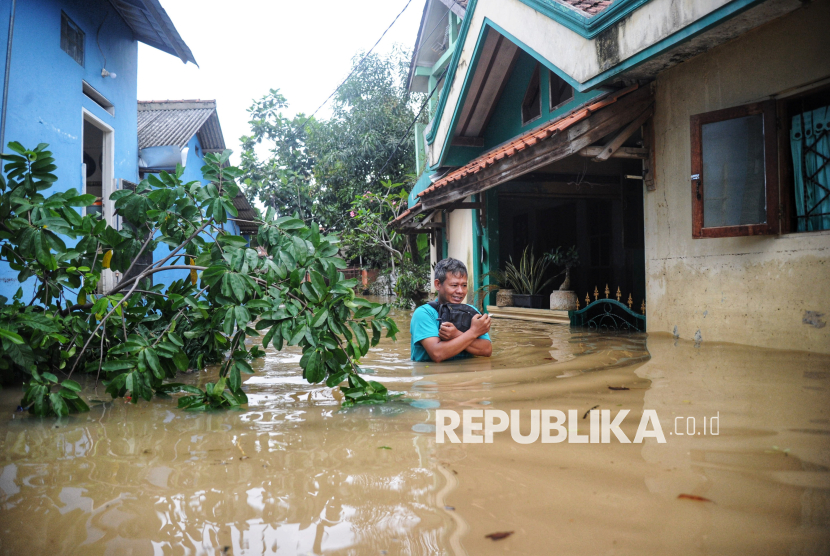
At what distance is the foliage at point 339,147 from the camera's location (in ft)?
68.7

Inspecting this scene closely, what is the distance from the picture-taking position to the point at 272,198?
23.2 m

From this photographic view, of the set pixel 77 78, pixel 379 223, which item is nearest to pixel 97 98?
pixel 77 78

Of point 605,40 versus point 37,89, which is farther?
point 37,89

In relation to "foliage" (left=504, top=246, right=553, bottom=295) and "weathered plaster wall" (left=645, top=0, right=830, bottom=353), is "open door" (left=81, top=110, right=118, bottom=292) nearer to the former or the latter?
"foliage" (left=504, top=246, right=553, bottom=295)

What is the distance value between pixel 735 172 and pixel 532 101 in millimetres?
5165

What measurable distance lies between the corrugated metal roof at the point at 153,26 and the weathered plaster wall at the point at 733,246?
319 inches

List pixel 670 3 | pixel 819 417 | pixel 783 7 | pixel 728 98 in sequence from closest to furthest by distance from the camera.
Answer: pixel 819 417 → pixel 783 7 → pixel 670 3 → pixel 728 98

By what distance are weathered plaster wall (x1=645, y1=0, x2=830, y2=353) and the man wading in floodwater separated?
2.45 metres

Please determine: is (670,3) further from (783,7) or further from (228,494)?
(228,494)

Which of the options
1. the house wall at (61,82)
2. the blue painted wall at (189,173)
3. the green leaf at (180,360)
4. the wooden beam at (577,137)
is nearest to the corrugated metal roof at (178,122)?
the blue painted wall at (189,173)

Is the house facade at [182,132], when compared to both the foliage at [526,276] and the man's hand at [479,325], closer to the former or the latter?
the foliage at [526,276]

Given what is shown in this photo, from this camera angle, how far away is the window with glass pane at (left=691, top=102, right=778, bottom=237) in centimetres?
483

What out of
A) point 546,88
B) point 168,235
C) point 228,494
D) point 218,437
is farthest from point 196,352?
point 546,88

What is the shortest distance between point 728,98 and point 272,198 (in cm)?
2018
